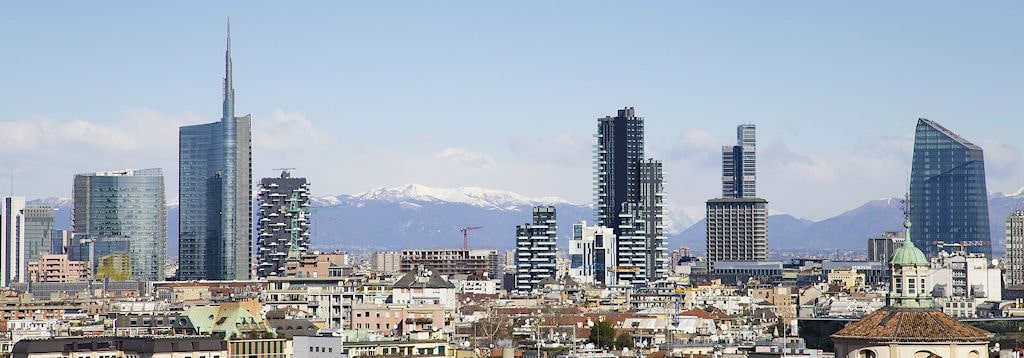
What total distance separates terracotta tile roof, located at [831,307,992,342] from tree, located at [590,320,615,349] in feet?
241

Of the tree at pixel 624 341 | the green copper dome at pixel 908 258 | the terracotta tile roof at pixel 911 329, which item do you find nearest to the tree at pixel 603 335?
the tree at pixel 624 341

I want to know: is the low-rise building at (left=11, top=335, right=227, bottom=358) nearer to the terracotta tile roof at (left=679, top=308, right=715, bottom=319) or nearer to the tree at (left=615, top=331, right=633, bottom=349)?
the tree at (left=615, top=331, right=633, bottom=349)

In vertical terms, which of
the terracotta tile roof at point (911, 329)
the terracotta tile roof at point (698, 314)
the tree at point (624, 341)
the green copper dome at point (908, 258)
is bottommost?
the tree at point (624, 341)

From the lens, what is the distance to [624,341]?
142875mm

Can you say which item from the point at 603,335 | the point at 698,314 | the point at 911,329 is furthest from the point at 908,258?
the point at 698,314

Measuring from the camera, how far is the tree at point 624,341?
458 ft

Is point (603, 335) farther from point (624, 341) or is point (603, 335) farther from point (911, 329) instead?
point (911, 329)

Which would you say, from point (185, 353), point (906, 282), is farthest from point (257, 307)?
point (906, 282)

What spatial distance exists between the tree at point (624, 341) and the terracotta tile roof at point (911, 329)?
246 feet

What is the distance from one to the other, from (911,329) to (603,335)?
84488 mm

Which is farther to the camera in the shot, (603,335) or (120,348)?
(603,335)

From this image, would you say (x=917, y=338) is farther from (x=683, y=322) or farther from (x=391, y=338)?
(x=683, y=322)

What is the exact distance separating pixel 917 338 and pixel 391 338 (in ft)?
192

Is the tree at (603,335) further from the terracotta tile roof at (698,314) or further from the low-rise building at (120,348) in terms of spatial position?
the low-rise building at (120,348)
